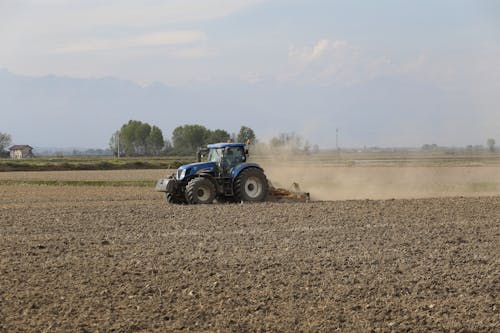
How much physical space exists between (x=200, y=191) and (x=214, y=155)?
5.94ft

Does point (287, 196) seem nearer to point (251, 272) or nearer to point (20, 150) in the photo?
point (251, 272)

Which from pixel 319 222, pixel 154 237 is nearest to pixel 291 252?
Answer: pixel 154 237

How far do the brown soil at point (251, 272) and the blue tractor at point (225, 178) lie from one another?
3589 mm

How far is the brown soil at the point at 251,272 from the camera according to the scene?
10024 mm

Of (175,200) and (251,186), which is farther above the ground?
(251,186)

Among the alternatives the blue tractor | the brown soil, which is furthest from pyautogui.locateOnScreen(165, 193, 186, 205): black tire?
the brown soil

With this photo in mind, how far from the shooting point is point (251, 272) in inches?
506

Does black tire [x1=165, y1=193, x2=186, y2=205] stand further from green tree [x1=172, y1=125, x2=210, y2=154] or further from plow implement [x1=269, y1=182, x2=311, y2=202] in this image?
green tree [x1=172, y1=125, x2=210, y2=154]

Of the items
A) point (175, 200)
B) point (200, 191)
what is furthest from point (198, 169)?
point (175, 200)

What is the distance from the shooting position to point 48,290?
37.4 feet

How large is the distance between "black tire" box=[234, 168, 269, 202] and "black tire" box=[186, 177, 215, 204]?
3.26ft

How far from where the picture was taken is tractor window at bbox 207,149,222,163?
2617 centimetres

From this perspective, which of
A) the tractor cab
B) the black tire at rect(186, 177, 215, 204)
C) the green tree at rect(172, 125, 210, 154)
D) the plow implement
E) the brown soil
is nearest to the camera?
the brown soil

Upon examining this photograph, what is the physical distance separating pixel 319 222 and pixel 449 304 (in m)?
9.48
